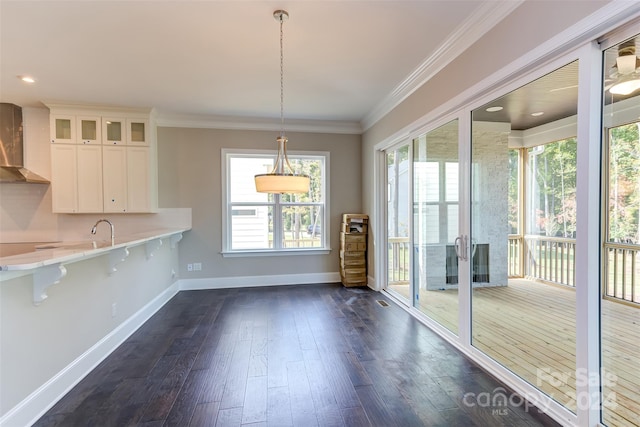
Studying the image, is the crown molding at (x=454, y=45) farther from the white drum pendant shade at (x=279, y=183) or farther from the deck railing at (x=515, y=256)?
the deck railing at (x=515, y=256)

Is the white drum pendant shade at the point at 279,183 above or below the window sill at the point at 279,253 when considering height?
above

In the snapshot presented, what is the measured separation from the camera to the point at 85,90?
12.3ft

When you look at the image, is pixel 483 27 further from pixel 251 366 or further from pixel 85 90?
pixel 85 90

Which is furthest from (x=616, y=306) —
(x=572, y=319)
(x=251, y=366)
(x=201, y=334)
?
(x=201, y=334)

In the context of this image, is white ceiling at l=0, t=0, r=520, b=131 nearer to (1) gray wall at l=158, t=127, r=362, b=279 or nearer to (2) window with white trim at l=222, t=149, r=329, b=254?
(1) gray wall at l=158, t=127, r=362, b=279

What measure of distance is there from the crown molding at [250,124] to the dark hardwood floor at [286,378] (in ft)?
9.75

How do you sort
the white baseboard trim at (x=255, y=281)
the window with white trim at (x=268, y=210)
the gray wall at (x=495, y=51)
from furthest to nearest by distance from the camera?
1. the window with white trim at (x=268, y=210)
2. the white baseboard trim at (x=255, y=281)
3. the gray wall at (x=495, y=51)

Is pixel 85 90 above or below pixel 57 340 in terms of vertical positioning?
above

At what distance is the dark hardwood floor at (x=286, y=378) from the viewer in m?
1.91

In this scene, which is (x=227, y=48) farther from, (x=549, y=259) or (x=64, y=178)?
(x=549, y=259)

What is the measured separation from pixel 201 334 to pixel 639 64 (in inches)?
159

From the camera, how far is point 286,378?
2.34m

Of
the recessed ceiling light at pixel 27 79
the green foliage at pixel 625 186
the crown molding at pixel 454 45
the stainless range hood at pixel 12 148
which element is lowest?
the green foliage at pixel 625 186

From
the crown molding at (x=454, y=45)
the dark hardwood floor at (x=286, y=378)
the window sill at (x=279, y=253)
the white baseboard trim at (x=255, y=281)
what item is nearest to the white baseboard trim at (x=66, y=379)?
the dark hardwood floor at (x=286, y=378)
